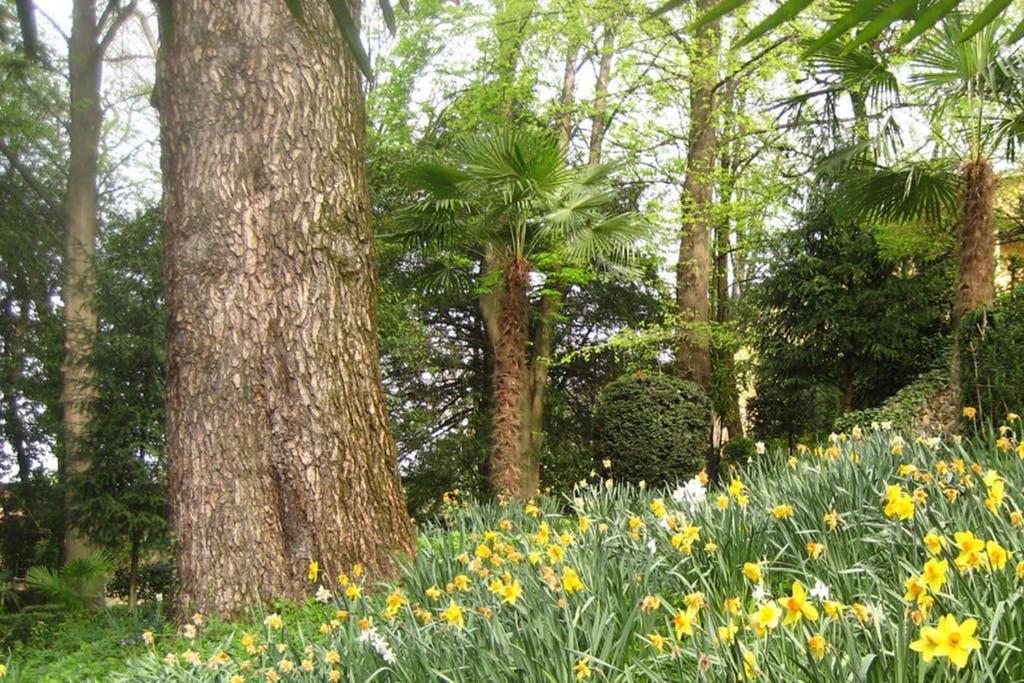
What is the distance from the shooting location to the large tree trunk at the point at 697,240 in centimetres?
1434

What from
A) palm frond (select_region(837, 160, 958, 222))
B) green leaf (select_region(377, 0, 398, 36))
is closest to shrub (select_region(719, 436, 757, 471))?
palm frond (select_region(837, 160, 958, 222))

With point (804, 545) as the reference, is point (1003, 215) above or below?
above

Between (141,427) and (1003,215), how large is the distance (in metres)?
12.0

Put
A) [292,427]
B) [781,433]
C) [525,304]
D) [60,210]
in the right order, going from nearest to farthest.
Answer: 1. [292,427]
2. [525,304]
3. [60,210]
4. [781,433]

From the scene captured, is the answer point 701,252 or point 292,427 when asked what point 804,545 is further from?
point 701,252

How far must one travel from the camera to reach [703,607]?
2080 millimetres

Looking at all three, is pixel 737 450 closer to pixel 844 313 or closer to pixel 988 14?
pixel 844 313

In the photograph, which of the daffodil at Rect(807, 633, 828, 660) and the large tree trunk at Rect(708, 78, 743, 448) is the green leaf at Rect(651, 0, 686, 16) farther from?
the large tree trunk at Rect(708, 78, 743, 448)

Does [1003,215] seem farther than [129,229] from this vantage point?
Yes

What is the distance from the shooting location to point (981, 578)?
7.18 feet

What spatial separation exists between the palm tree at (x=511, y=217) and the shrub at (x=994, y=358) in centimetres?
358

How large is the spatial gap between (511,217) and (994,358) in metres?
5.16

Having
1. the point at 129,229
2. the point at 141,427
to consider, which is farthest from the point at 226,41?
the point at 129,229

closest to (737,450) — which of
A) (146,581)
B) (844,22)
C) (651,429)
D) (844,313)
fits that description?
(844,313)
